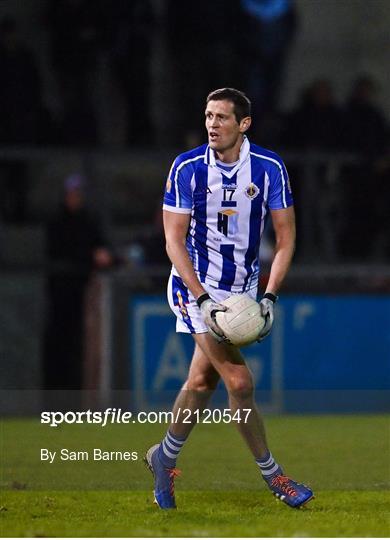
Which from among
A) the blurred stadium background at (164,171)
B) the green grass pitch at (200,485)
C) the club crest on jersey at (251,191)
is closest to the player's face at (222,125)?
the club crest on jersey at (251,191)

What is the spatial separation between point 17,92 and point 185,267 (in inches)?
285

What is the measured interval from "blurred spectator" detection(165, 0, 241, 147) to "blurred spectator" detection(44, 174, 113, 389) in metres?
2.06

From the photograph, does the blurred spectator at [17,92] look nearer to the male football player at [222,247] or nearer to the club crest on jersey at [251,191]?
the male football player at [222,247]

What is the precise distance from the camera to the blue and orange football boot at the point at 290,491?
24.3 ft

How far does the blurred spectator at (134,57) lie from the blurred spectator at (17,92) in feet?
3.12

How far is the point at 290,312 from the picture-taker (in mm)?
12836

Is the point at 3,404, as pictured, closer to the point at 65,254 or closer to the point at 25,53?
the point at 65,254

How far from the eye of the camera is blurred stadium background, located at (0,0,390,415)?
12734mm

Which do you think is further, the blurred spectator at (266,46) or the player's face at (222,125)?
the blurred spectator at (266,46)

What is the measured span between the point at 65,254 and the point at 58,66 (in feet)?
9.09

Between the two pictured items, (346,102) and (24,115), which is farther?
(346,102)

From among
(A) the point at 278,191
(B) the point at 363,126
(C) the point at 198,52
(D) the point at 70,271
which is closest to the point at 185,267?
(A) the point at 278,191

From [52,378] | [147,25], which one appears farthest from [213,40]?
[52,378]

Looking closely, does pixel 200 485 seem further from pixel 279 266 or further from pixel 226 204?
pixel 226 204
